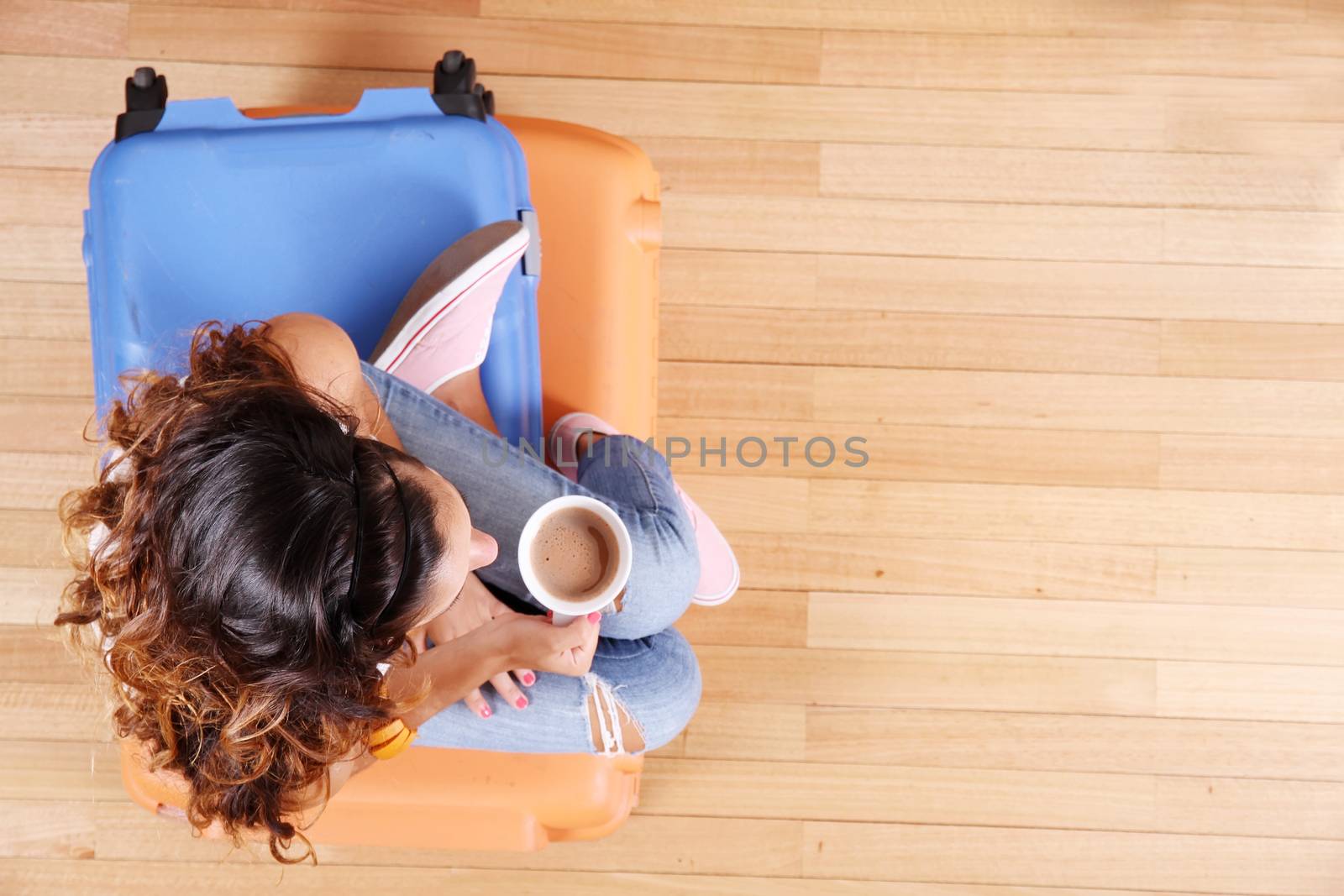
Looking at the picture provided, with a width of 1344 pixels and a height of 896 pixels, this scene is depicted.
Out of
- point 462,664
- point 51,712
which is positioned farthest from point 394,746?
point 51,712

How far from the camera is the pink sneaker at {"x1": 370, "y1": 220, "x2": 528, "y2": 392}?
0.94 m

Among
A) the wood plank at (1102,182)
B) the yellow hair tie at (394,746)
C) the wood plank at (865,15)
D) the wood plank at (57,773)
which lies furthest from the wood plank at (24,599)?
the wood plank at (1102,182)

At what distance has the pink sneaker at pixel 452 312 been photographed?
0.94m

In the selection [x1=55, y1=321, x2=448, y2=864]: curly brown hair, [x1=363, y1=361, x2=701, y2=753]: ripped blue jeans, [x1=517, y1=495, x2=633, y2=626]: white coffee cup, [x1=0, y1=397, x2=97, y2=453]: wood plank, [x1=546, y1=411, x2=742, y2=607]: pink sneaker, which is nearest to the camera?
[x1=55, y1=321, x2=448, y2=864]: curly brown hair

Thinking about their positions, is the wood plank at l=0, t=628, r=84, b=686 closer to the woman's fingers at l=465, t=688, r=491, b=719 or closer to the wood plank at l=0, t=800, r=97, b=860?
the wood plank at l=0, t=800, r=97, b=860

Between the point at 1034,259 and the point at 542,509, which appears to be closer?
the point at 542,509

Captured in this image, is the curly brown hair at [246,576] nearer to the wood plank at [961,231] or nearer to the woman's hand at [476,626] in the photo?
the woman's hand at [476,626]

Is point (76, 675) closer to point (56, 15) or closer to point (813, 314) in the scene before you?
point (56, 15)

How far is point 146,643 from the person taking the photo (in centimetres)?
65

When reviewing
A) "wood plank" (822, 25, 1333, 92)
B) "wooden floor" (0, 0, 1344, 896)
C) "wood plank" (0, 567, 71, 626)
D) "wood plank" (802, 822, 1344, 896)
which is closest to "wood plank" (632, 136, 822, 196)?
"wooden floor" (0, 0, 1344, 896)

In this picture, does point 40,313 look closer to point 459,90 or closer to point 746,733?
point 459,90

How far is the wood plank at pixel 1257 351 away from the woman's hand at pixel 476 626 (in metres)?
0.96

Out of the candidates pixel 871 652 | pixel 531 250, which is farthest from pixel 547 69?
pixel 871 652

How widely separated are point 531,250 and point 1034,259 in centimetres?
72
